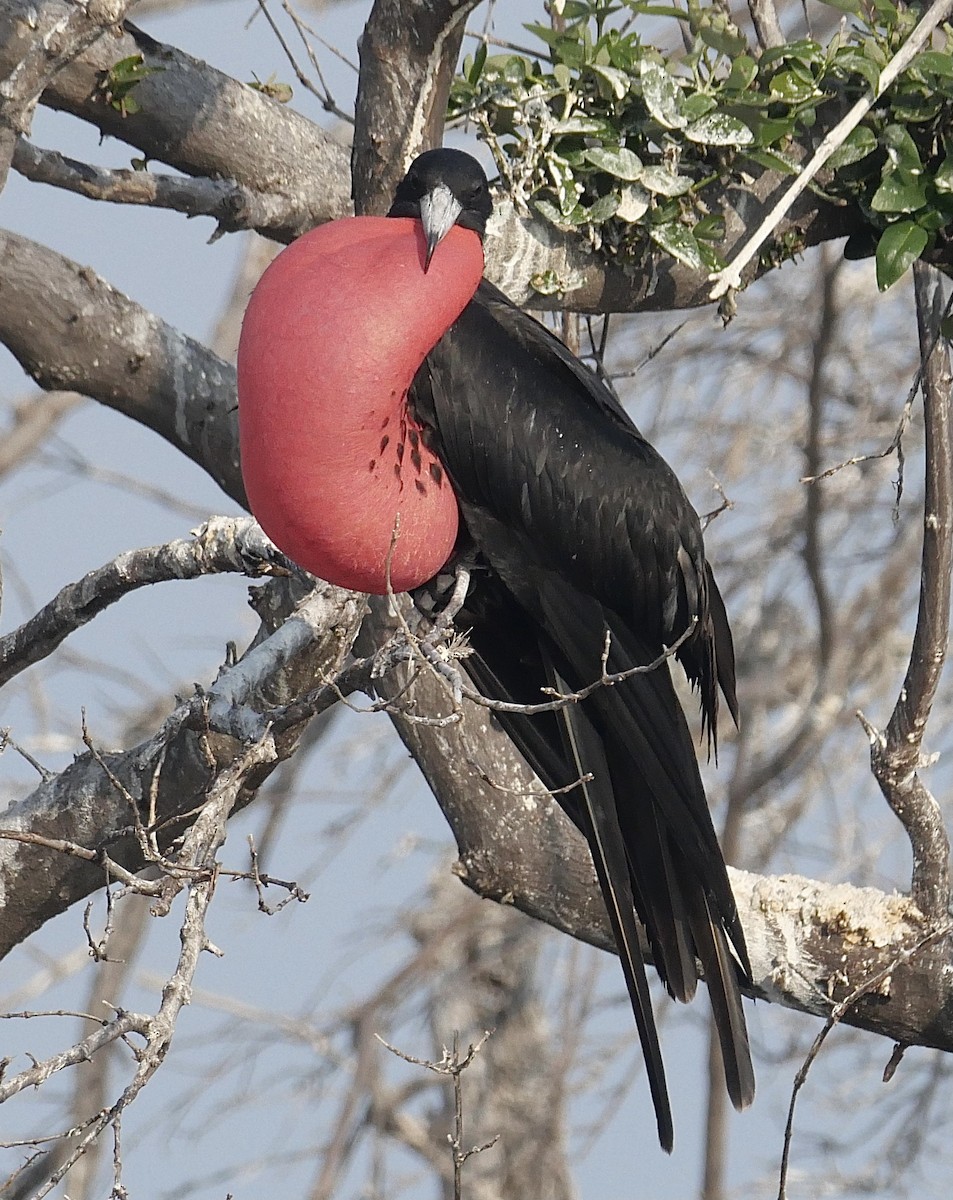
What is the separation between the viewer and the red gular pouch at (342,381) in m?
2.32

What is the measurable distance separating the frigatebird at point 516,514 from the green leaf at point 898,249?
51 centimetres

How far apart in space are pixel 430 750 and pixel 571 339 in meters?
1.18

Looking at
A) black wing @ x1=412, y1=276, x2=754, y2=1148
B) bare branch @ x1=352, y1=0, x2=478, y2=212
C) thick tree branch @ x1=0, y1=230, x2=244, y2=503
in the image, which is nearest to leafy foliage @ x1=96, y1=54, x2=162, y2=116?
thick tree branch @ x1=0, y1=230, x2=244, y2=503

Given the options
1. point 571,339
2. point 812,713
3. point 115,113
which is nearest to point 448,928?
point 812,713

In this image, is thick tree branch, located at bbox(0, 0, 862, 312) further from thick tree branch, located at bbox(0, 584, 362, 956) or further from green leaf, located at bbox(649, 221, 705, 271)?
thick tree branch, located at bbox(0, 584, 362, 956)

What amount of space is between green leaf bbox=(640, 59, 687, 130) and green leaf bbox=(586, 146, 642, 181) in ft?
0.27

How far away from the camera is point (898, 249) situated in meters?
2.98

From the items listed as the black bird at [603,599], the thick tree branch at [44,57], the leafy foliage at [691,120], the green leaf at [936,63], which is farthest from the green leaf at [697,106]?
the thick tree branch at [44,57]

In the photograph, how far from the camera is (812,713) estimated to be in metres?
6.04

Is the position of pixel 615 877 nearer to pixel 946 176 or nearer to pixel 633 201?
pixel 633 201

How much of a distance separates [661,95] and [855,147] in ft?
1.22

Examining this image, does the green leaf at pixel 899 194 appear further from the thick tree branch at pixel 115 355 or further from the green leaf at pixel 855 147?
the thick tree branch at pixel 115 355

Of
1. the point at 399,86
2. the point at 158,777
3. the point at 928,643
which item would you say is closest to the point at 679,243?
the point at 399,86

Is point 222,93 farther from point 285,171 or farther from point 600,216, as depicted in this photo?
point 600,216
